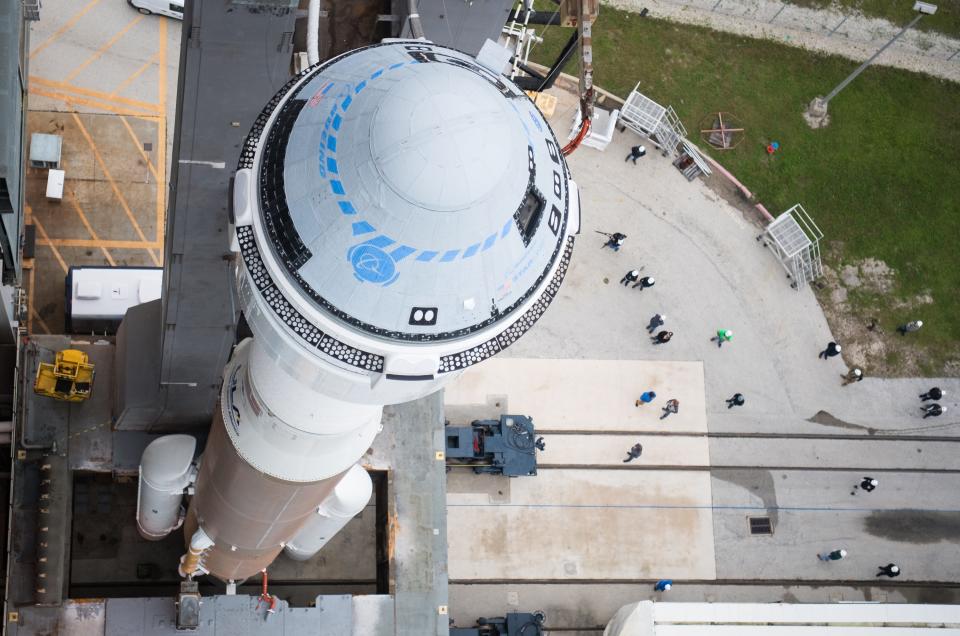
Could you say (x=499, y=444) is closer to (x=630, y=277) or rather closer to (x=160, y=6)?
(x=630, y=277)

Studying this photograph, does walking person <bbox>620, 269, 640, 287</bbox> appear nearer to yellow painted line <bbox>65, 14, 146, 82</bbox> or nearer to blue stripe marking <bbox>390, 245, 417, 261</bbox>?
yellow painted line <bbox>65, 14, 146, 82</bbox>

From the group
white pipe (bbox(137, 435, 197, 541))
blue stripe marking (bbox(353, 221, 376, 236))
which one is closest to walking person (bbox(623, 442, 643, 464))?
white pipe (bbox(137, 435, 197, 541))

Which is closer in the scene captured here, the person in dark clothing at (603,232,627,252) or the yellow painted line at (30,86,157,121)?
the yellow painted line at (30,86,157,121)

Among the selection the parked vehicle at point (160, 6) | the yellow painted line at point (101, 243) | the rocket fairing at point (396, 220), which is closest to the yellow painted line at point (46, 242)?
the yellow painted line at point (101, 243)

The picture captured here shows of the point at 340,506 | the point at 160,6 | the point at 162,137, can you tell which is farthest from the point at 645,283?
the point at 160,6

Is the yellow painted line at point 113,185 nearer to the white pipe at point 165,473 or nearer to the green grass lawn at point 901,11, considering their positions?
the white pipe at point 165,473
